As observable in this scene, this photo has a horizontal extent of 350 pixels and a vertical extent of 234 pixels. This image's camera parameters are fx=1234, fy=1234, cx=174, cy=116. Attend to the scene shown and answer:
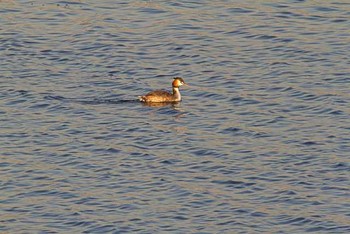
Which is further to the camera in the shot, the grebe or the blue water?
the grebe

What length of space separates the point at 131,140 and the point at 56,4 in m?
15.4

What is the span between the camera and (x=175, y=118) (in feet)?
120

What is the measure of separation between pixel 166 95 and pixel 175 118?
5.80 feet

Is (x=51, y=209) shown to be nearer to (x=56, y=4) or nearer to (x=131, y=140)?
(x=131, y=140)

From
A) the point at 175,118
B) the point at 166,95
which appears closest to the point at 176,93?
the point at 166,95

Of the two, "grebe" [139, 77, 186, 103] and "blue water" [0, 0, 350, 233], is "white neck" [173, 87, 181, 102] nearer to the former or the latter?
"grebe" [139, 77, 186, 103]

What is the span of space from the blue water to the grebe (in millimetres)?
282

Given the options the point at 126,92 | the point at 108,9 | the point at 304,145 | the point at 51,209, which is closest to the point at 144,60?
the point at 126,92

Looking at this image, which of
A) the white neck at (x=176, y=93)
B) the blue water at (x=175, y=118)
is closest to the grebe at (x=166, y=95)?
the white neck at (x=176, y=93)

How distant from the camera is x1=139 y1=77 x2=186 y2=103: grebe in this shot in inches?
1483

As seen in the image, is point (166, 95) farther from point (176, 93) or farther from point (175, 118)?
point (175, 118)

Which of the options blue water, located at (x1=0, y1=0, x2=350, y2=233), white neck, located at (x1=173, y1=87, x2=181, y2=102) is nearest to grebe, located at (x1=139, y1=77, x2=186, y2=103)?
white neck, located at (x1=173, y1=87, x2=181, y2=102)

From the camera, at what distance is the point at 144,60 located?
41.3m

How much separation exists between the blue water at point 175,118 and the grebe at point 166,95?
282mm
